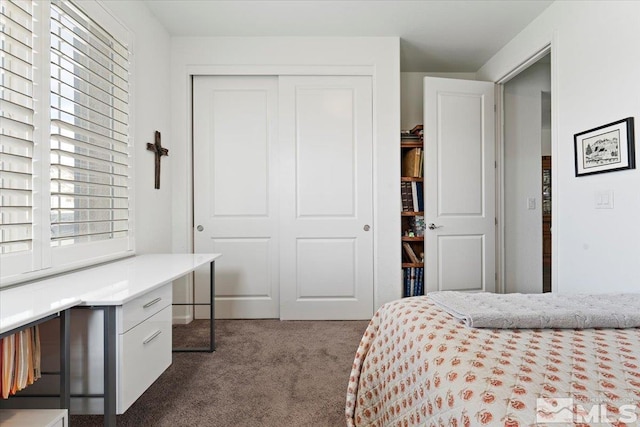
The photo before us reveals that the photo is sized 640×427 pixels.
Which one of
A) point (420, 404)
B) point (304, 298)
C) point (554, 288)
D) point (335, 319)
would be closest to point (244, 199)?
point (304, 298)

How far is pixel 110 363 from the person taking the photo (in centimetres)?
122

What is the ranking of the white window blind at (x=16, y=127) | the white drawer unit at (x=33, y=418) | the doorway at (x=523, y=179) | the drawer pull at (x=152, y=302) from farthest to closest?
1. the doorway at (x=523, y=179)
2. the drawer pull at (x=152, y=302)
3. the white window blind at (x=16, y=127)
4. the white drawer unit at (x=33, y=418)

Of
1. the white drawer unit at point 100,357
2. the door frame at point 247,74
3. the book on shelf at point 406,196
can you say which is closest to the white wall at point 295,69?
the door frame at point 247,74

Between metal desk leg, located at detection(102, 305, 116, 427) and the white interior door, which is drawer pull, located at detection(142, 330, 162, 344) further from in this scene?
the white interior door

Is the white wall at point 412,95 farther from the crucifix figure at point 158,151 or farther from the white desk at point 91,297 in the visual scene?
the white desk at point 91,297

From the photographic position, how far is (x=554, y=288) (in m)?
2.46

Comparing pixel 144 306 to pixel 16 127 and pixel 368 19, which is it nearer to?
pixel 16 127

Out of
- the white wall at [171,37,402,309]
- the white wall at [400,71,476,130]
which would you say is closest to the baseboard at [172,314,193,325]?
the white wall at [171,37,402,309]

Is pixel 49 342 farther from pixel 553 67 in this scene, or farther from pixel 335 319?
pixel 553 67

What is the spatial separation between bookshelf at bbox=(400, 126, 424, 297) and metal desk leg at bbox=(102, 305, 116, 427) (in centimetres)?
255

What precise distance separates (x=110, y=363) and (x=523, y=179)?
3693 millimetres

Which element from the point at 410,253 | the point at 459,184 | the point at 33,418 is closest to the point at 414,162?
the point at 459,184

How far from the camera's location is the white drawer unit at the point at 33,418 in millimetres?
1009

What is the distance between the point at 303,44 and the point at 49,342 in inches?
110
